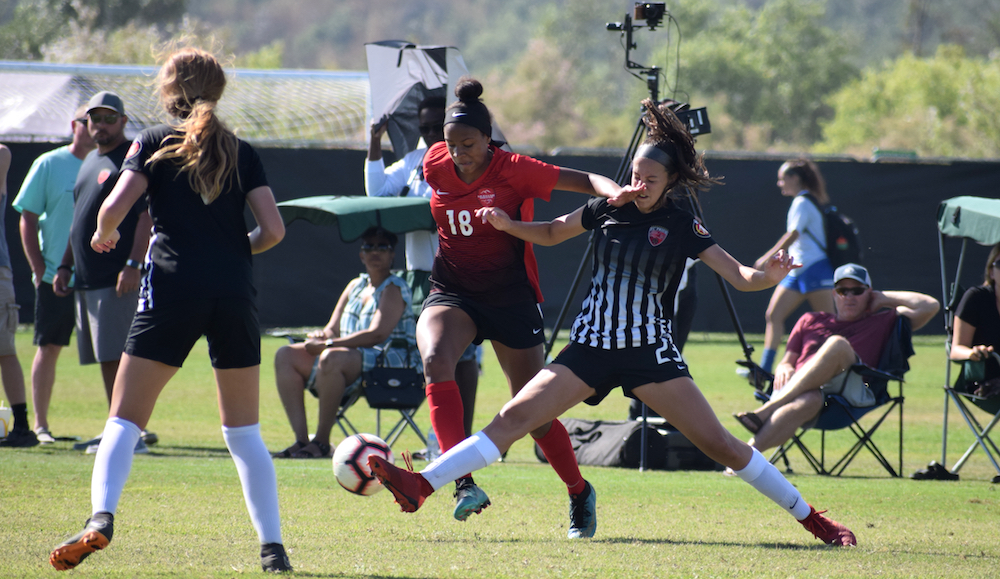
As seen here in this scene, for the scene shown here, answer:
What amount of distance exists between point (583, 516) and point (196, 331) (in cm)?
196

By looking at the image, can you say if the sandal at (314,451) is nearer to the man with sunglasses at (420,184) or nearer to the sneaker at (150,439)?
the man with sunglasses at (420,184)

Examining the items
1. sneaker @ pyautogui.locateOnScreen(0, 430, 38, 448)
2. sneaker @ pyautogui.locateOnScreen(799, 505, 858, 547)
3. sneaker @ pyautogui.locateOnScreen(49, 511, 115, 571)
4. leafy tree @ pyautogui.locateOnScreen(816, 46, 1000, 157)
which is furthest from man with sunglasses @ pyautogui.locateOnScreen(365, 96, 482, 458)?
leafy tree @ pyautogui.locateOnScreen(816, 46, 1000, 157)

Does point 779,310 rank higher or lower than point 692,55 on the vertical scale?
lower

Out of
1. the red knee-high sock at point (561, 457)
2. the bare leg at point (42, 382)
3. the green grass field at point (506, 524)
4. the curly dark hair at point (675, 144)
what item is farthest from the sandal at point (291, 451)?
the curly dark hair at point (675, 144)

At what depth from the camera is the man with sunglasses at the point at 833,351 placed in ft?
23.3

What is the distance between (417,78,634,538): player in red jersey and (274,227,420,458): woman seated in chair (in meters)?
2.52

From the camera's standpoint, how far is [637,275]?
4.34m

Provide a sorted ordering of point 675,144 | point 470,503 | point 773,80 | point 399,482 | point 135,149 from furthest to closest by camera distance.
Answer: point 773,80
point 675,144
point 470,503
point 399,482
point 135,149

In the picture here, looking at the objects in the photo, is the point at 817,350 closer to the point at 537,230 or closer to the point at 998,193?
the point at 537,230

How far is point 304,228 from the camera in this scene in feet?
47.1

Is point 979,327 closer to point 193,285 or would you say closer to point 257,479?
point 257,479

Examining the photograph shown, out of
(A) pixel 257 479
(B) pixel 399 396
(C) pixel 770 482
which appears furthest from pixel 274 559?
(B) pixel 399 396

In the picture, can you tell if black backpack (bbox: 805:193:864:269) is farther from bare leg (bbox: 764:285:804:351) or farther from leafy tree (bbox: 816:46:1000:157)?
leafy tree (bbox: 816:46:1000:157)

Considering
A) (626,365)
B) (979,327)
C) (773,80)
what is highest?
(773,80)
